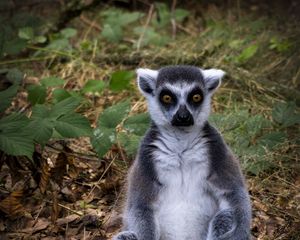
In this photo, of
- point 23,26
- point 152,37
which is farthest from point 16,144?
point 152,37

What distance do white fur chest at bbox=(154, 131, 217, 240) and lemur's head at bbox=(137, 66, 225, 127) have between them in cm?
24

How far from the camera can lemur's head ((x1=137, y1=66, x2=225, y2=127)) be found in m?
4.54

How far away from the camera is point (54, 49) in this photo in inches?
328

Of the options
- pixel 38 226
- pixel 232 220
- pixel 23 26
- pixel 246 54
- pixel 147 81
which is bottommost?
pixel 38 226

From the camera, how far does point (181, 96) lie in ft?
15.1

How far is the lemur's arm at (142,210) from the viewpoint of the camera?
439 cm

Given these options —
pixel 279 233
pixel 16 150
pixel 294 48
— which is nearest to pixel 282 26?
pixel 294 48

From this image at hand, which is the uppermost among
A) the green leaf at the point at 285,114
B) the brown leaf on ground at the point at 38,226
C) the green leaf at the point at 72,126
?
the green leaf at the point at 72,126

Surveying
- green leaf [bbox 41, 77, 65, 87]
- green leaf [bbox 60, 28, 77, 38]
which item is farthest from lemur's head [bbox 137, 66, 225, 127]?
green leaf [bbox 60, 28, 77, 38]

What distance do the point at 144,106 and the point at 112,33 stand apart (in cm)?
187

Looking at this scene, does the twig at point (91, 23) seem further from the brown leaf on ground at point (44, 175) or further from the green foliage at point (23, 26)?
the brown leaf on ground at point (44, 175)

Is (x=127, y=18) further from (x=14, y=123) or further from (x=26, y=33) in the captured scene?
(x=14, y=123)

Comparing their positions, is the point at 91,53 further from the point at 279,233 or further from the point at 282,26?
the point at 279,233

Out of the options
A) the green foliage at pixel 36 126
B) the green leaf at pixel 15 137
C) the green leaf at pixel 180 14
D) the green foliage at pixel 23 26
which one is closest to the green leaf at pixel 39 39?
the green foliage at pixel 23 26
